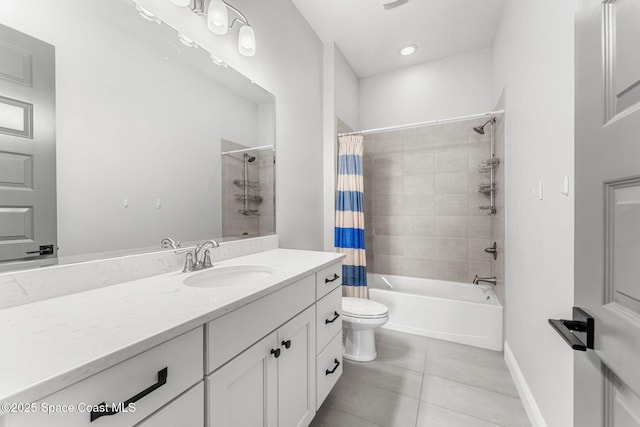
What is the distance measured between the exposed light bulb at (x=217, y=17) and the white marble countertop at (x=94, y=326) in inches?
50.3

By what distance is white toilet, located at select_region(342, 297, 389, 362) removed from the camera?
1911 mm

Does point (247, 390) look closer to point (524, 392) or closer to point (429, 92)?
point (524, 392)

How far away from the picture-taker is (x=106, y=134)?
97 cm

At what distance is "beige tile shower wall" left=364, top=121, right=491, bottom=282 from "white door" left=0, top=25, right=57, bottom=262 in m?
2.84

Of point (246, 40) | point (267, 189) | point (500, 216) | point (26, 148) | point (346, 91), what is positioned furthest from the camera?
point (346, 91)

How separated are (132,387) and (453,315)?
7.78ft

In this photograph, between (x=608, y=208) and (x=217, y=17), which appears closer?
(x=608, y=208)

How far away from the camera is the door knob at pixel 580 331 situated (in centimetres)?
53

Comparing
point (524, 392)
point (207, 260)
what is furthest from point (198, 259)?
point (524, 392)

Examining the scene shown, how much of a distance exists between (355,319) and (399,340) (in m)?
0.68

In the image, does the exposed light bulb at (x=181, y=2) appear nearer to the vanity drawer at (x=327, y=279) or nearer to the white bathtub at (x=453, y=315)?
the vanity drawer at (x=327, y=279)

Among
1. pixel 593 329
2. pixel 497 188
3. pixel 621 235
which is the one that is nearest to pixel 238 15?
pixel 621 235

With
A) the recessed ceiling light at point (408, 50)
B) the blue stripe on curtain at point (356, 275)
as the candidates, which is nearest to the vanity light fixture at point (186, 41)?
the blue stripe on curtain at point (356, 275)

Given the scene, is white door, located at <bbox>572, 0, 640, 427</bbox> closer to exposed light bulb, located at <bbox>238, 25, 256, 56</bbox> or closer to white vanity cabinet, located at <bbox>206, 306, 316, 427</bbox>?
white vanity cabinet, located at <bbox>206, 306, 316, 427</bbox>
